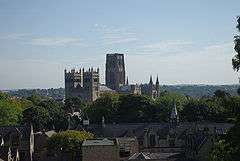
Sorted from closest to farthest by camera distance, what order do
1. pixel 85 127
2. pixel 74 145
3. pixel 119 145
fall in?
pixel 119 145 → pixel 74 145 → pixel 85 127

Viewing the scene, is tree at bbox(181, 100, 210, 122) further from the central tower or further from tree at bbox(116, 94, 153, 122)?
the central tower

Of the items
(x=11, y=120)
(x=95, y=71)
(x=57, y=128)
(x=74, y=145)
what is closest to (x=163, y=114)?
(x=57, y=128)

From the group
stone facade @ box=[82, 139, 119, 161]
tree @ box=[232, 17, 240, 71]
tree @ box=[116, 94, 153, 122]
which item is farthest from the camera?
tree @ box=[116, 94, 153, 122]

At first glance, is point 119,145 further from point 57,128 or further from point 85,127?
point 57,128

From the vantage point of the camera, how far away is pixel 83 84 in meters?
147

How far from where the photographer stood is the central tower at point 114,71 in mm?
164000

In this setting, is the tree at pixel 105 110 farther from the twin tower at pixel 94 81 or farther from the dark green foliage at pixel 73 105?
the twin tower at pixel 94 81

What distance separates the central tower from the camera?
6457 inches

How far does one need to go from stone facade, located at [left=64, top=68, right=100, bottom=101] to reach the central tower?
1611 cm

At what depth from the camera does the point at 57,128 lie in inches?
3406

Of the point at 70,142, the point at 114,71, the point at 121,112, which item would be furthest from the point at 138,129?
the point at 114,71

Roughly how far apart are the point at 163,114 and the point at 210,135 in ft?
123

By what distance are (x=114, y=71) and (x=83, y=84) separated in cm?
2005

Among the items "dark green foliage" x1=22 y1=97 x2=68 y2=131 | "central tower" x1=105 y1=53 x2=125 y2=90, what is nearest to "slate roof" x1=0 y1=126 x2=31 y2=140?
"dark green foliage" x1=22 y1=97 x2=68 y2=131
